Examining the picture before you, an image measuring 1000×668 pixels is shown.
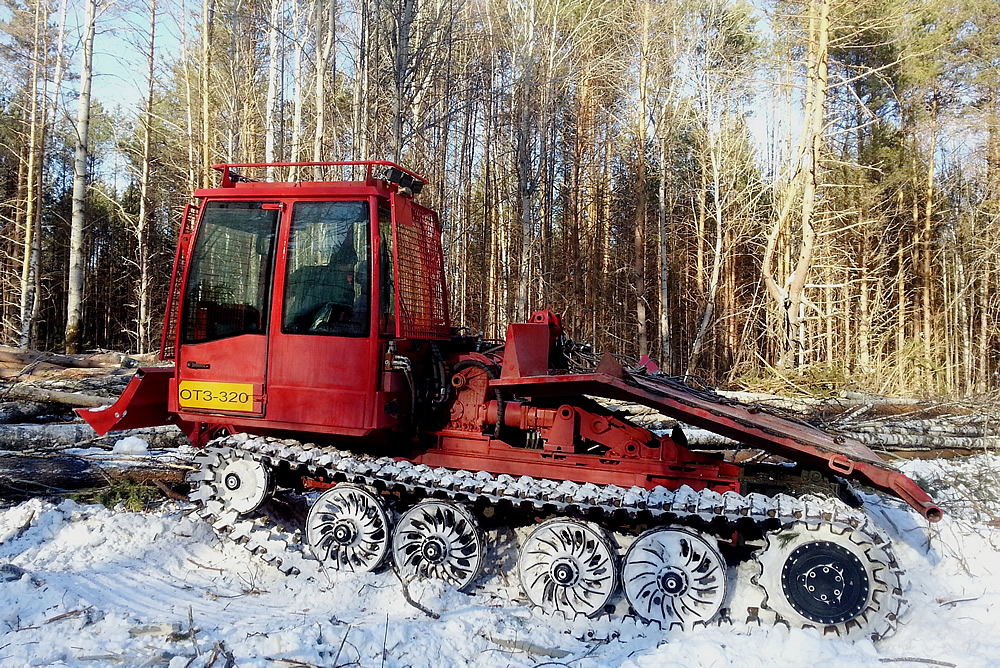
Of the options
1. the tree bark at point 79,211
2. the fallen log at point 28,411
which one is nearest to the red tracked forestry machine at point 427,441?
the fallen log at point 28,411

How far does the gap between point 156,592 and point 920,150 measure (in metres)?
22.3

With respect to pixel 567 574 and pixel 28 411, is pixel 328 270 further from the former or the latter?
pixel 28 411

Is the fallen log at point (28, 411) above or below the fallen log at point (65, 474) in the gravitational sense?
above

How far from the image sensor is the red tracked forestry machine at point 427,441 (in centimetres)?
416

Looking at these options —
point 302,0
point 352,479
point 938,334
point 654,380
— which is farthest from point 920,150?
point 352,479

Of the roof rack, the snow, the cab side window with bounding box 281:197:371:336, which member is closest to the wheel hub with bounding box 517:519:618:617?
the cab side window with bounding box 281:197:371:336

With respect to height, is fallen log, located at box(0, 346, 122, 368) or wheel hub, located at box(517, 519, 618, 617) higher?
fallen log, located at box(0, 346, 122, 368)

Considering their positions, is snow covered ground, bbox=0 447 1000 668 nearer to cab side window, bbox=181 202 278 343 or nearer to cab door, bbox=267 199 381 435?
cab door, bbox=267 199 381 435

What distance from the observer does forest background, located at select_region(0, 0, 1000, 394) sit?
601 inches

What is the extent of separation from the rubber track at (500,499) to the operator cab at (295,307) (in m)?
0.24

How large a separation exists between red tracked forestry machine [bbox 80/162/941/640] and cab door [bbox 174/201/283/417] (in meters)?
0.02

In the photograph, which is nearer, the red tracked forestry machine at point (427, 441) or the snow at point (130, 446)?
the red tracked forestry machine at point (427, 441)

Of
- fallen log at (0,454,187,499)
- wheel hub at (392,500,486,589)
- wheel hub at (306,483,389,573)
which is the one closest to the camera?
wheel hub at (392,500,486,589)

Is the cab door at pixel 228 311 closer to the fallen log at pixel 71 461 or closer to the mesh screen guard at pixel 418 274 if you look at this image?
the mesh screen guard at pixel 418 274
